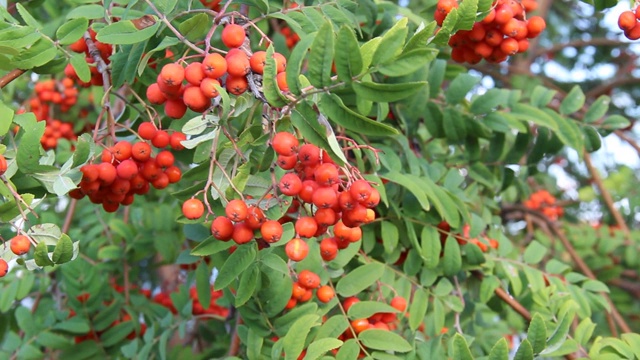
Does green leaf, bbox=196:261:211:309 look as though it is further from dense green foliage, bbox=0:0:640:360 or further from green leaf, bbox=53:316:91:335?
green leaf, bbox=53:316:91:335

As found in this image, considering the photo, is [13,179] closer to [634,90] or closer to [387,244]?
[387,244]

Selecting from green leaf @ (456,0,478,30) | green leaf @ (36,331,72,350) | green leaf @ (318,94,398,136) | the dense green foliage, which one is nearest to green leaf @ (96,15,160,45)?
the dense green foliage

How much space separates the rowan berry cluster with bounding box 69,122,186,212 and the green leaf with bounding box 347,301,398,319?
1.68 feet

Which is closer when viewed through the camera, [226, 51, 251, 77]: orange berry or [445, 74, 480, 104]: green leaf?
[226, 51, 251, 77]: orange berry

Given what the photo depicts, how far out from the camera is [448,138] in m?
2.09

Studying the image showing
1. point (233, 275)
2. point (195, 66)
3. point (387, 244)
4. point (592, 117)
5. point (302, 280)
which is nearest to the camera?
point (195, 66)

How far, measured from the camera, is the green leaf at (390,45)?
1098mm

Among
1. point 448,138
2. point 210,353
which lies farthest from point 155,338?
point 448,138

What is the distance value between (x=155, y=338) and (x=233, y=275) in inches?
30.0

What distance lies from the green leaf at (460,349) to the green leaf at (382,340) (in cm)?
22

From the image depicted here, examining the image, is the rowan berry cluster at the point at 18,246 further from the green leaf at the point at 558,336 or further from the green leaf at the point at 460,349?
the green leaf at the point at 558,336

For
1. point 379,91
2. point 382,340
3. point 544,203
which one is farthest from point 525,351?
point 544,203

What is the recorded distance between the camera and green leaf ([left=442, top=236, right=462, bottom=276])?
6.20 ft

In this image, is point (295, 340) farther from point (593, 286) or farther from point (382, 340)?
point (593, 286)
